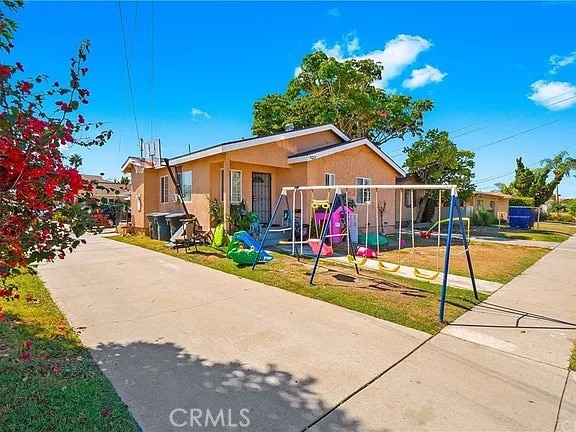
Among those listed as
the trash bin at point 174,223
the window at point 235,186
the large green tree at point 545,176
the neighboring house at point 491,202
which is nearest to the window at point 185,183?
the trash bin at point 174,223

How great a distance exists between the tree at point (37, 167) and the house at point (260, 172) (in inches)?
331

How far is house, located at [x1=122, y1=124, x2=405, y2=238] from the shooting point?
1223cm

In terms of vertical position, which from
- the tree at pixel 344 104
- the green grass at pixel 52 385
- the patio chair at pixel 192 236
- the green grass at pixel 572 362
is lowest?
the green grass at pixel 572 362

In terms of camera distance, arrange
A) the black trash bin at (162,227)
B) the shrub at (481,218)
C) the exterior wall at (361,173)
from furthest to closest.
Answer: the shrub at (481,218) < the exterior wall at (361,173) < the black trash bin at (162,227)

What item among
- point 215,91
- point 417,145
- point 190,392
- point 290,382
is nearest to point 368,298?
point 290,382

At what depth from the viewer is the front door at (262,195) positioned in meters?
A: 13.9

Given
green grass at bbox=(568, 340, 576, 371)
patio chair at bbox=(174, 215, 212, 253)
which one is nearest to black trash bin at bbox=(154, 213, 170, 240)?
patio chair at bbox=(174, 215, 212, 253)

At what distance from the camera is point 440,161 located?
20.2m

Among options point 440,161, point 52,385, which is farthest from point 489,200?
point 52,385

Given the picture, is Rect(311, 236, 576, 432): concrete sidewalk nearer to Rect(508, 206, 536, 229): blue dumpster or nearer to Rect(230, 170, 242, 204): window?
Result: Rect(230, 170, 242, 204): window

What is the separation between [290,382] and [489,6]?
1238 cm

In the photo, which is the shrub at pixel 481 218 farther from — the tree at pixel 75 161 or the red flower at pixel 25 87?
the red flower at pixel 25 87

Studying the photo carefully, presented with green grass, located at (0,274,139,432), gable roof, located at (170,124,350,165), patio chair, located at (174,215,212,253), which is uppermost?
gable roof, located at (170,124,350,165)

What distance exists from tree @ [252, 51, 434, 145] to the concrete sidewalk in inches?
713
